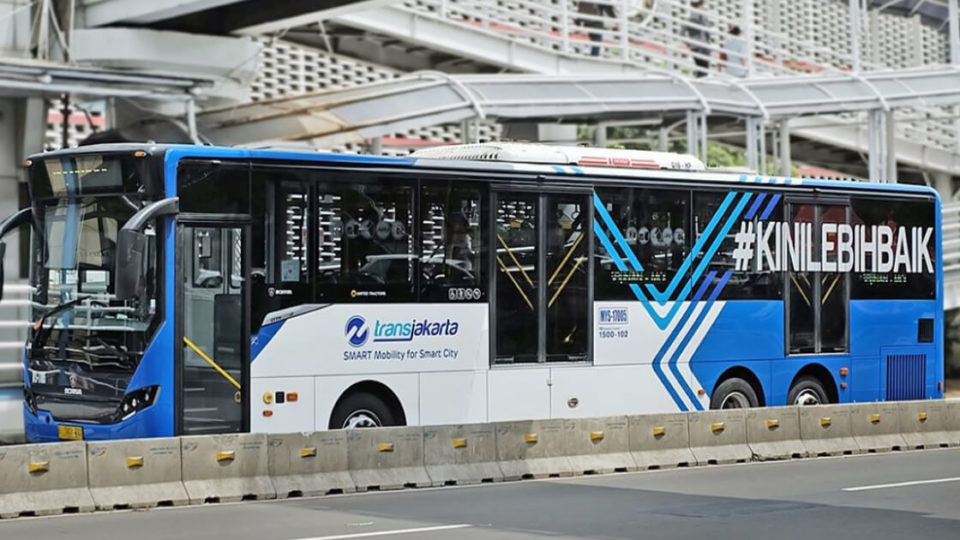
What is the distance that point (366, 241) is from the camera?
17078 millimetres

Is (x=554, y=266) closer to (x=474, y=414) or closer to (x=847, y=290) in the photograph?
(x=474, y=414)

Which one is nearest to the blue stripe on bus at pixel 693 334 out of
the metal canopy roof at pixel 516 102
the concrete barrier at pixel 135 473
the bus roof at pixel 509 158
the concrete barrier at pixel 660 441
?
the bus roof at pixel 509 158

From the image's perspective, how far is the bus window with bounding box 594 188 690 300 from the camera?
19078 mm

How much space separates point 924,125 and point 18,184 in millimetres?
28449

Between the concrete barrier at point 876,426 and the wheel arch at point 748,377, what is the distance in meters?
1.27

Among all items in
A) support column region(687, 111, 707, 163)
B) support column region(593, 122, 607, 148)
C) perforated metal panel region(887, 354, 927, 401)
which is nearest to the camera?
perforated metal panel region(887, 354, 927, 401)

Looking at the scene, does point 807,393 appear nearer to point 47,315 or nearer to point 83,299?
point 83,299

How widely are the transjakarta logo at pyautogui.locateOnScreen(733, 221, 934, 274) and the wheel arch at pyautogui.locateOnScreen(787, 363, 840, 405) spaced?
1.24 metres

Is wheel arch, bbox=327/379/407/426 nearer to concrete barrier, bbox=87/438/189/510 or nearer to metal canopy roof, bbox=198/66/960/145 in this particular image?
concrete barrier, bbox=87/438/189/510

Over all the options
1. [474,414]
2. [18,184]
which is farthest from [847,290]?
[18,184]

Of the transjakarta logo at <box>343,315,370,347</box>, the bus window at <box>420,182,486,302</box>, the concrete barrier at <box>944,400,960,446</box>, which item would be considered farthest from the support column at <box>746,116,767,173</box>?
the transjakarta logo at <box>343,315,370,347</box>

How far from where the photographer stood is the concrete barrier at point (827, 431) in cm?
1917

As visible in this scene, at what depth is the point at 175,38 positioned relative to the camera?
26875 millimetres

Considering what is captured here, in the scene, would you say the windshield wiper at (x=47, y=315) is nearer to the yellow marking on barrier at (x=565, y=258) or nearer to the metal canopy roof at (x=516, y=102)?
the yellow marking on barrier at (x=565, y=258)
